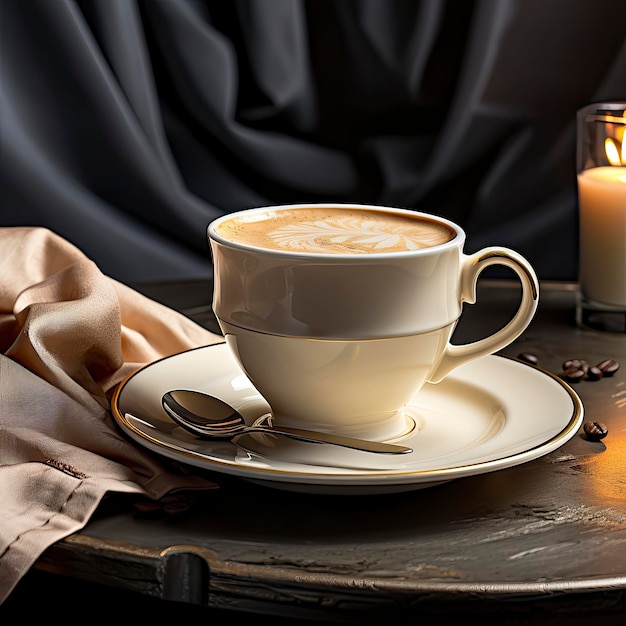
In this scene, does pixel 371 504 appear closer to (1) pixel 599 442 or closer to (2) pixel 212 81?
(1) pixel 599 442

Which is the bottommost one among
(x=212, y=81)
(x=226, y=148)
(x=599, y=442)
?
(x=599, y=442)

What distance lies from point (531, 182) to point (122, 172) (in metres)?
0.66

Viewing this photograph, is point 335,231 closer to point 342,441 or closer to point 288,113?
point 342,441

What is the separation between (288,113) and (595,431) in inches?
37.1

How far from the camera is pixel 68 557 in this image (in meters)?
0.67

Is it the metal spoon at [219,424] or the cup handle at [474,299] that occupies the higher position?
the cup handle at [474,299]

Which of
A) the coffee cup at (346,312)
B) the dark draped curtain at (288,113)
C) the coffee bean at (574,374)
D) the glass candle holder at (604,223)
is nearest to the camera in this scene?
the coffee cup at (346,312)

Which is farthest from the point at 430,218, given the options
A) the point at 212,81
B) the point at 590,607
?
the point at 212,81

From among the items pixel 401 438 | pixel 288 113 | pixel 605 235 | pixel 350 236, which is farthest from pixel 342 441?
pixel 288 113

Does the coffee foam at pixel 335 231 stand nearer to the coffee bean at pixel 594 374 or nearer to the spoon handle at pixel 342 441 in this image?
the spoon handle at pixel 342 441

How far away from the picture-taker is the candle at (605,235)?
1.19 m

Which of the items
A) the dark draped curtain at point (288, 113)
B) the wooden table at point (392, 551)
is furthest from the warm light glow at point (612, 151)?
the wooden table at point (392, 551)

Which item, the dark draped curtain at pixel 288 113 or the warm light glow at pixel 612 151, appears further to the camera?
the dark draped curtain at pixel 288 113

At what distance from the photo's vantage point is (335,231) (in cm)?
87
